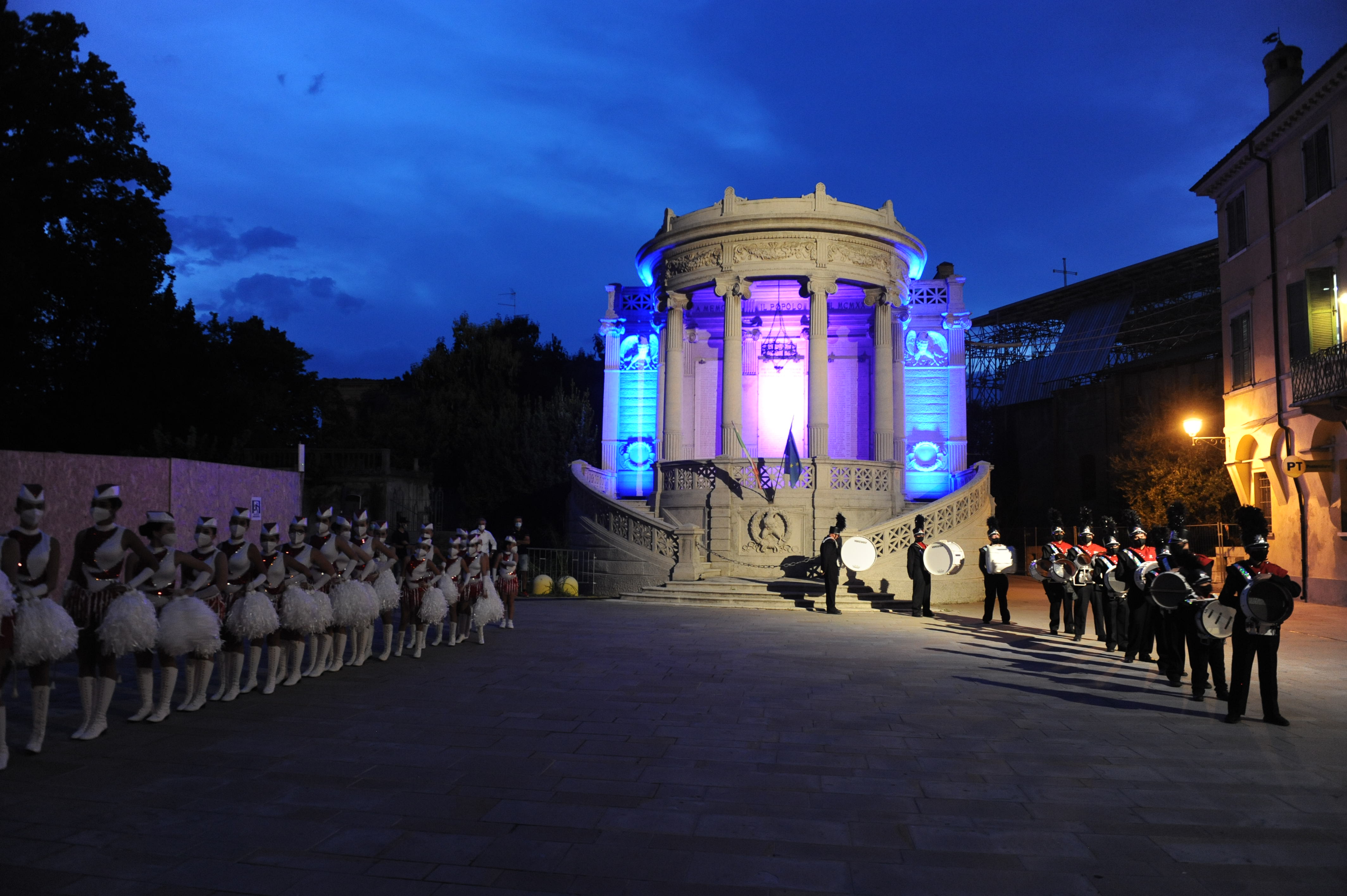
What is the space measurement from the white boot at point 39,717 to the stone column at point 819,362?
20.4m

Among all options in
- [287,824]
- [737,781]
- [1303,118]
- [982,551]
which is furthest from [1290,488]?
[287,824]


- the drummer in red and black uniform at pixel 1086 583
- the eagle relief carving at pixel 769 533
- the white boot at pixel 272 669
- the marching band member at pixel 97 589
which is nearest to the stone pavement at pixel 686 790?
the white boot at pixel 272 669

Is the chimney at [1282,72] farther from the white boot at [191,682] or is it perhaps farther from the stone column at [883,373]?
the white boot at [191,682]

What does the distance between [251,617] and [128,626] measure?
1.56 m

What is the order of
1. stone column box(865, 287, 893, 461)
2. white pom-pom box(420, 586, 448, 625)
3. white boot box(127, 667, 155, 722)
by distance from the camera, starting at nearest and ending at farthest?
white boot box(127, 667, 155, 722) → white pom-pom box(420, 586, 448, 625) → stone column box(865, 287, 893, 461)

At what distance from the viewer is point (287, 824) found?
5289 millimetres

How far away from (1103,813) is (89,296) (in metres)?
30.1

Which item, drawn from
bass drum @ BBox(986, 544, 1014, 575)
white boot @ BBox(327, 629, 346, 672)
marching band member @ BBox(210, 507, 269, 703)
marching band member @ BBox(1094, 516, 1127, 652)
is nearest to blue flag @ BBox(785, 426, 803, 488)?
bass drum @ BBox(986, 544, 1014, 575)

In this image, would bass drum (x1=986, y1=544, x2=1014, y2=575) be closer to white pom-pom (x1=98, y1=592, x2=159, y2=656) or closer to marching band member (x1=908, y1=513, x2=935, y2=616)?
marching band member (x1=908, y1=513, x2=935, y2=616)

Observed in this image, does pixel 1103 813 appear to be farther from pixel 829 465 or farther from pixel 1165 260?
pixel 1165 260

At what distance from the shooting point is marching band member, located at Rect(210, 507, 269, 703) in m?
9.07

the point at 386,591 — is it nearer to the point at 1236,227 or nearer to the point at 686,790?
the point at 686,790

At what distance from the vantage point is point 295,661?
9953 millimetres

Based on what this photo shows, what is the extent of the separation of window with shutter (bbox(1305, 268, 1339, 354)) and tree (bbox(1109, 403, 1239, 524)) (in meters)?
6.76
